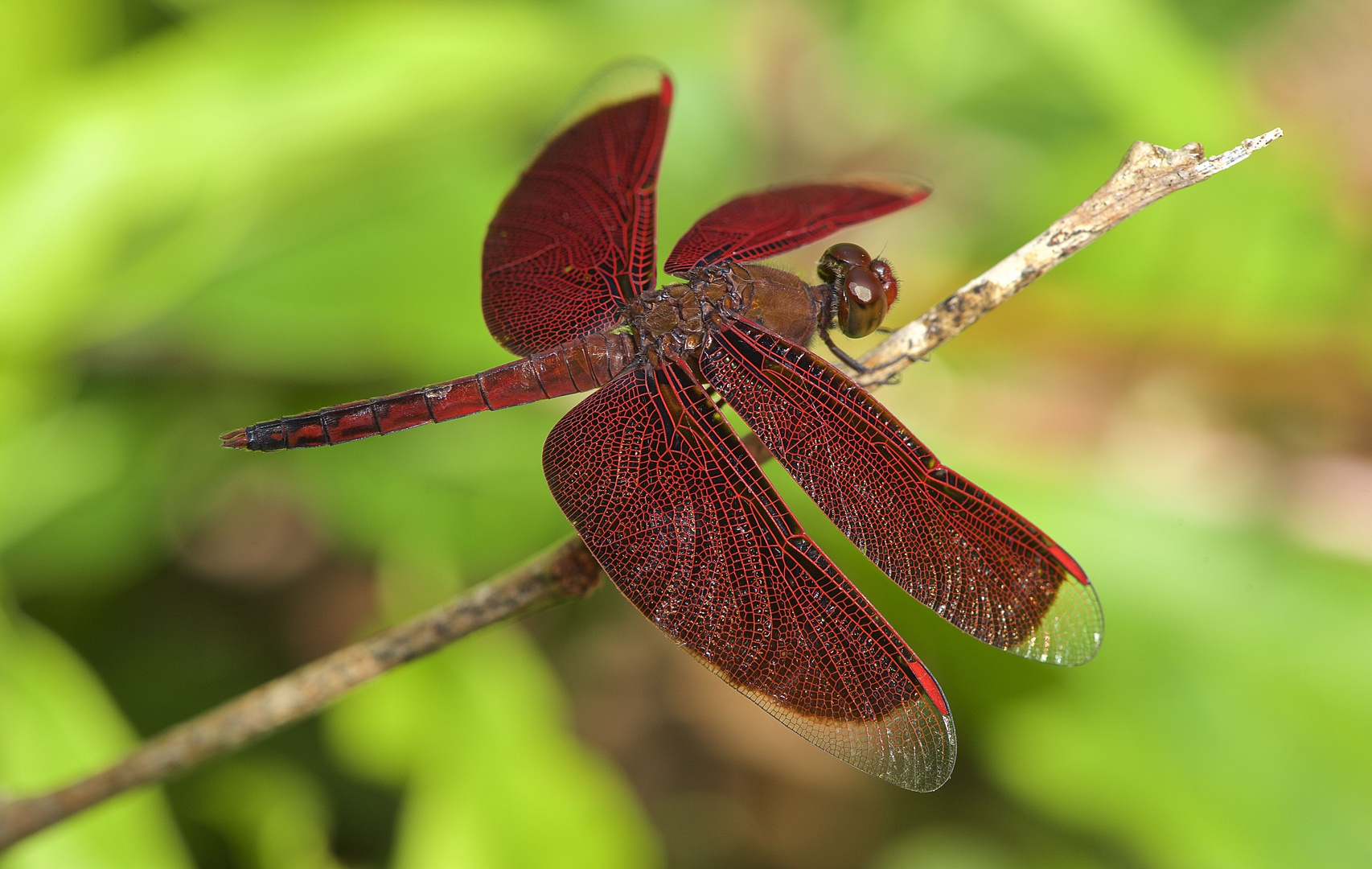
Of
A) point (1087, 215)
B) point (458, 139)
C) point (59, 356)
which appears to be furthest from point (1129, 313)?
point (59, 356)

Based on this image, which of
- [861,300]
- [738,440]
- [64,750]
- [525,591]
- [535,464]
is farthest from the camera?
[535,464]

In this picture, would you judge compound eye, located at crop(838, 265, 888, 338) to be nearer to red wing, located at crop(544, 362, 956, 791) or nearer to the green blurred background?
red wing, located at crop(544, 362, 956, 791)

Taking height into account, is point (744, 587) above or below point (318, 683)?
above

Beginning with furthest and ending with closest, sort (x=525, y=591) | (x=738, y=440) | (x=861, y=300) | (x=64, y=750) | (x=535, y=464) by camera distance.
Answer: (x=535, y=464) → (x=64, y=750) → (x=861, y=300) → (x=738, y=440) → (x=525, y=591)

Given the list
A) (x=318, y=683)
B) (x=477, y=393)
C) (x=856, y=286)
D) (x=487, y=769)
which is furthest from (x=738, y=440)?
(x=487, y=769)

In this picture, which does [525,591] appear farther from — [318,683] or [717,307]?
Result: [717,307]

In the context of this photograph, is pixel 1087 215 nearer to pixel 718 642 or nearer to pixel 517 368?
pixel 718 642

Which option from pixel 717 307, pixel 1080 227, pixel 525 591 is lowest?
pixel 525 591

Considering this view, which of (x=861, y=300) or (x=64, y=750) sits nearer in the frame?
(x=861, y=300)
